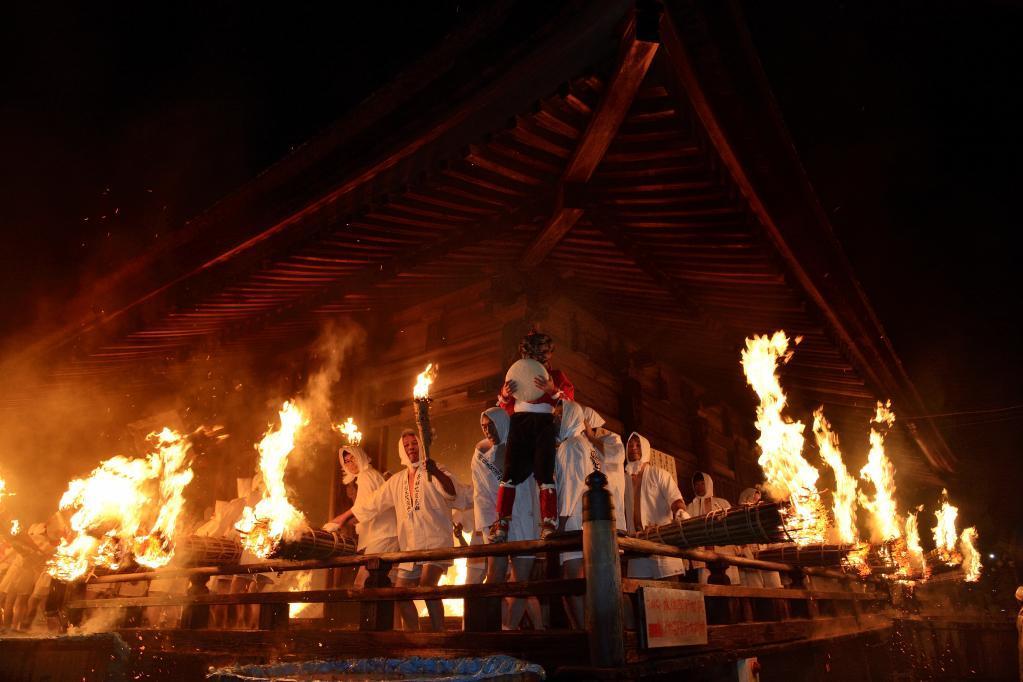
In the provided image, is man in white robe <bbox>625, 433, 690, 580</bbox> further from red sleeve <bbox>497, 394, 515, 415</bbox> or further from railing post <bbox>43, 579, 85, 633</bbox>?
railing post <bbox>43, 579, 85, 633</bbox>

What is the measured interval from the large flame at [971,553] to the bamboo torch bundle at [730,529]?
1857 cm

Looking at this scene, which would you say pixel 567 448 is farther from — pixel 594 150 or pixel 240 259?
pixel 240 259

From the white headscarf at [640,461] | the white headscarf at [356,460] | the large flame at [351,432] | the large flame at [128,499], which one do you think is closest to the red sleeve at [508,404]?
the white headscarf at [640,461]

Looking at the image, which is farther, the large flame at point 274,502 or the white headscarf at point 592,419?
the white headscarf at point 592,419

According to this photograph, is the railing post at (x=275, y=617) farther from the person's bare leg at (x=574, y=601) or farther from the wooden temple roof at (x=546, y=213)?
the wooden temple roof at (x=546, y=213)

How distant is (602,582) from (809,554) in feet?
14.0

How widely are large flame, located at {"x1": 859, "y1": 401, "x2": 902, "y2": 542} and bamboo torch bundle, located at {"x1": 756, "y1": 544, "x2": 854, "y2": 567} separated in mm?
7540

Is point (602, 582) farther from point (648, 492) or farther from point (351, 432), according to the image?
point (351, 432)

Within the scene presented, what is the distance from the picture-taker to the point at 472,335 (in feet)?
24.9

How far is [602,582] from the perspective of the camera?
3.60 m

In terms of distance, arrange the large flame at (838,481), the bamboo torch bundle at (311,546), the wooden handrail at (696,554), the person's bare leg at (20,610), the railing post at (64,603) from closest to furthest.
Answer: the wooden handrail at (696,554) → the bamboo torch bundle at (311,546) → the railing post at (64,603) → the person's bare leg at (20,610) → the large flame at (838,481)

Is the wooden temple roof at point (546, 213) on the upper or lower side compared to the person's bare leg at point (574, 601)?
upper

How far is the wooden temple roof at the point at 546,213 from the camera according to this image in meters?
4.06

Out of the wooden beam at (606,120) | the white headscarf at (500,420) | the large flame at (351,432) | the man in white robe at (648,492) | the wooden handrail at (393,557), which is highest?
the wooden beam at (606,120)
